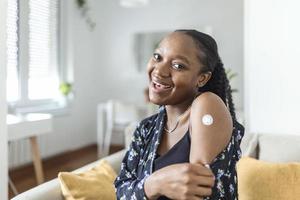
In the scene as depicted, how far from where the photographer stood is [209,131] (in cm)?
69

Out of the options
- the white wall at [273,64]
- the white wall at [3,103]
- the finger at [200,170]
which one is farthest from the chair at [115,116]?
the finger at [200,170]

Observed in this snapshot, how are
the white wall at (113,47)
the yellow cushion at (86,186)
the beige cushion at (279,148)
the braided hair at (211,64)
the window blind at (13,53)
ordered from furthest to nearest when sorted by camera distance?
the white wall at (113,47) → the window blind at (13,53) → the beige cushion at (279,148) → the yellow cushion at (86,186) → the braided hair at (211,64)

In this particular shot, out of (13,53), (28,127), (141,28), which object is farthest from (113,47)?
(28,127)

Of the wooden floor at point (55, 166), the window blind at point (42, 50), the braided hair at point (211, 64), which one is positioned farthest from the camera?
the window blind at point (42, 50)

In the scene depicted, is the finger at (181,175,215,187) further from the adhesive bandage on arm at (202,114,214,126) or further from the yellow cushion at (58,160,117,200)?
the yellow cushion at (58,160,117,200)

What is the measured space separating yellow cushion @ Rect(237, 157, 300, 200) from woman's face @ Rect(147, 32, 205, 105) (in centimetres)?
93

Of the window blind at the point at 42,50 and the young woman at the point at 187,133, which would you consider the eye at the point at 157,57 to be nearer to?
the young woman at the point at 187,133

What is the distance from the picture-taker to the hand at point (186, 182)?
0.66 meters

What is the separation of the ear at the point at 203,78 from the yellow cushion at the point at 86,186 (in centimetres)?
78

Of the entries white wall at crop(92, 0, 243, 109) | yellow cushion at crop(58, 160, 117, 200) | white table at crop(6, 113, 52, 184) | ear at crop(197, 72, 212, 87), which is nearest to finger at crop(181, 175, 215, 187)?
ear at crop(197, 72, 212, 87)

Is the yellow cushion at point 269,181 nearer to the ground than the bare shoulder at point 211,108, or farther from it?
nearer to the ground

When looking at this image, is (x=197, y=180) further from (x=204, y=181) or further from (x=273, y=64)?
(x=273, y=64)

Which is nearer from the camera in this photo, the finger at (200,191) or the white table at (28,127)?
the finger at (200,191)

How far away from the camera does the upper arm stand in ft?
2.26
